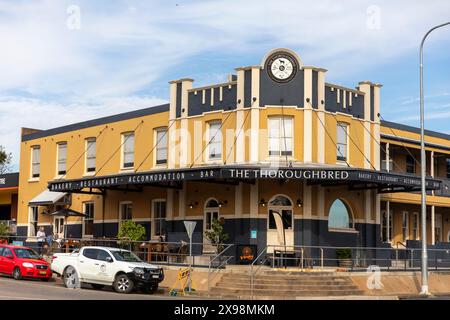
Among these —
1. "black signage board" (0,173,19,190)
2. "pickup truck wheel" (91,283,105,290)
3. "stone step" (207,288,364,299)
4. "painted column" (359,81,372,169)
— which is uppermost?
"painted column" (359,81,372,169)

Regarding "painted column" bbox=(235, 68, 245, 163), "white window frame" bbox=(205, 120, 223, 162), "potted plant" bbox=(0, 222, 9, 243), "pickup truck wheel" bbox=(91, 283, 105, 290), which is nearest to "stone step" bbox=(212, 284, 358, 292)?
"pickup truck wheel" bbox=(91, 283, 105, 290)

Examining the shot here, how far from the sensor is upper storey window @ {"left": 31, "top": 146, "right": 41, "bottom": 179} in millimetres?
43438

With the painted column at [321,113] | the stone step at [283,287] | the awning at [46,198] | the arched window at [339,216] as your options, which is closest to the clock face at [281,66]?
the painted column at [321,113]

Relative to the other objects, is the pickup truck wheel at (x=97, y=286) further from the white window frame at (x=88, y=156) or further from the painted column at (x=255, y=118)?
the white window frame at (x=88, y=156)

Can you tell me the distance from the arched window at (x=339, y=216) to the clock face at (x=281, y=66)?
19.8 ft

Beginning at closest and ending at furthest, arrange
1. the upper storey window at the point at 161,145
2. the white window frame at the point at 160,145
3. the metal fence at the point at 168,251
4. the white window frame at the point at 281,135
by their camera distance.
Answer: the metal fence at the point at 168,251
the white window frame at the point at 281,135
the white window frame at the point at 160,145
the upper storey window at the point at 161,145

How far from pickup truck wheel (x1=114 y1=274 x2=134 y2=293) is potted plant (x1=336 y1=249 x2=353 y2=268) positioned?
980 centimetres

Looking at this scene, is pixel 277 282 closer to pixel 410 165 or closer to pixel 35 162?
pixel 410 165

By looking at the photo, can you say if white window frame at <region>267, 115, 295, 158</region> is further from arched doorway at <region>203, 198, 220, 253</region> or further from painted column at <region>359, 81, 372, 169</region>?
painted column at <region>359, 81, 372, 169</region>

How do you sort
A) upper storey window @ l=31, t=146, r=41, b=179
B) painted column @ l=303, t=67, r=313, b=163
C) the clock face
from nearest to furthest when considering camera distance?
1. painted column @ l=303, t=67, r=313, b=163
2. the clock face
3. upper storey window @ l=31, t=146, r=41, b=179

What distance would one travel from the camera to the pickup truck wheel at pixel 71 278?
1049 inches

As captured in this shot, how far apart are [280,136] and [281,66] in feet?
10.1
